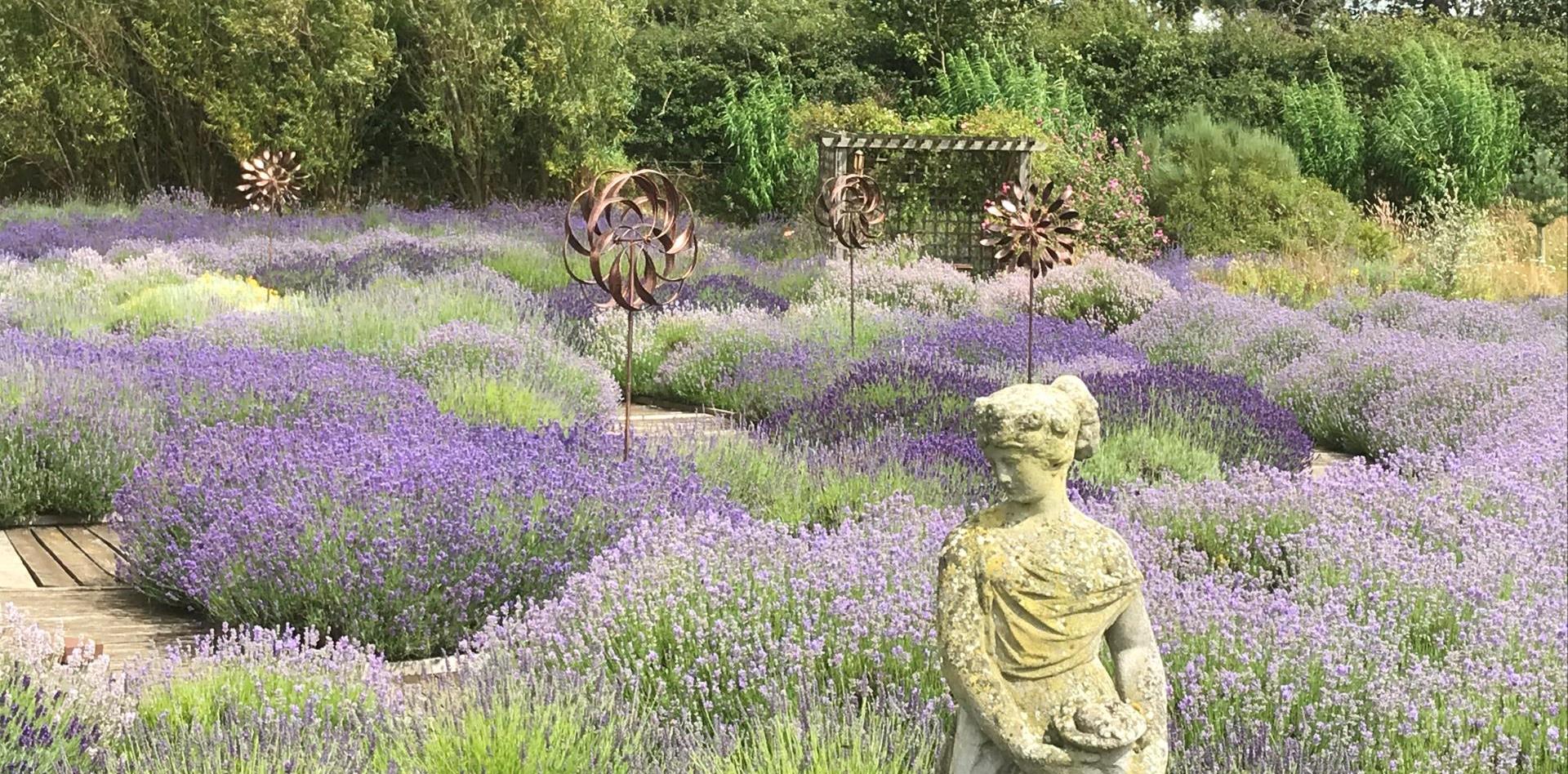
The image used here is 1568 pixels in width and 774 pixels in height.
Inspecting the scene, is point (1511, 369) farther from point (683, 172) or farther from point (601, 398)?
point (683, 172)

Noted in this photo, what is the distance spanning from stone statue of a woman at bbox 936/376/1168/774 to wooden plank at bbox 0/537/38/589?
3.86 meters

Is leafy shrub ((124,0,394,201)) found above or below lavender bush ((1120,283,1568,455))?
above

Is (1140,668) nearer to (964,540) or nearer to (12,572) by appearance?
(964,540)

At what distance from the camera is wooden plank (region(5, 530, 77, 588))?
5.00m

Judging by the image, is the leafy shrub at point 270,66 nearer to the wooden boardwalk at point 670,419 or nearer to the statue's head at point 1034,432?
the wooden boardwalk at point 670,419

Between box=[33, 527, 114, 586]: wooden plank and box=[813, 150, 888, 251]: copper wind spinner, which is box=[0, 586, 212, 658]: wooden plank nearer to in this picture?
box=[33, 527, 114, 586]: wooden plank

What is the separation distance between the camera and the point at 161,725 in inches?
125

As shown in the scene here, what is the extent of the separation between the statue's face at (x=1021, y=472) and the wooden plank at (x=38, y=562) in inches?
154

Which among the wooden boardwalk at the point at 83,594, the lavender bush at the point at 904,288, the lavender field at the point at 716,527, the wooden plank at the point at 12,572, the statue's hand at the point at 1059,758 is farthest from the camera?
the lavender bush at the point at 904,288

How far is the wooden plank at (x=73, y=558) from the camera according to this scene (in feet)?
16.6

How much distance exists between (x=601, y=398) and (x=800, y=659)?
14.4 ft

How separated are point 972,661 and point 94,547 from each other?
4.41m

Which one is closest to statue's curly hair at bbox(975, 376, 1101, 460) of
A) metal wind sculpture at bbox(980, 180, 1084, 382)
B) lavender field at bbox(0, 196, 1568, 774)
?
lavender field at bbox(0, 196, 1568, 774)

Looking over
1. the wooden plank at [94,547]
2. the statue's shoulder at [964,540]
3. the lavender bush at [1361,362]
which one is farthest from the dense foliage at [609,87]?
the statue's shoulder at [964,540]
